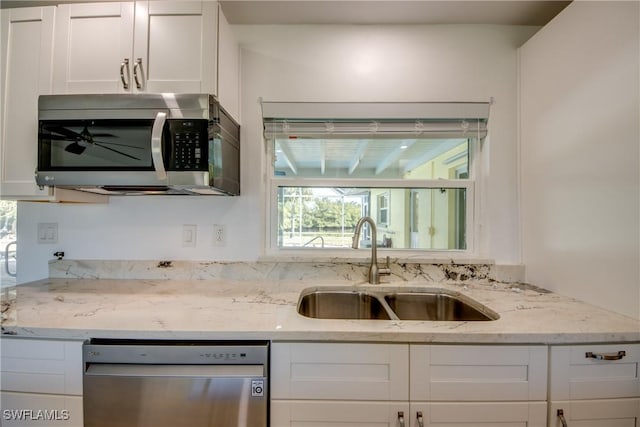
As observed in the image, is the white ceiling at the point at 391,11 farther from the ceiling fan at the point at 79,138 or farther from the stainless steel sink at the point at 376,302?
the stainless steel sink at the point at 376,302

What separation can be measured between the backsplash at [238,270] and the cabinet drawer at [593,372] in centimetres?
68

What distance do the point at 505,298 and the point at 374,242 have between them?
2.11 ft

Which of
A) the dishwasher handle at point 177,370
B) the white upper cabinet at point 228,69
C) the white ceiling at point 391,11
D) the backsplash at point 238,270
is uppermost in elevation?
the white ceiling at point 391,11

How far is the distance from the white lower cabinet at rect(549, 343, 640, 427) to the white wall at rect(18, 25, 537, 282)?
0.70 metres

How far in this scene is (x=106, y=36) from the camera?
4.11ft

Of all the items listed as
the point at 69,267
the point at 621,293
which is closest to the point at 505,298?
the point at 621,293

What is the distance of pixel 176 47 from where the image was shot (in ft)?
4.05

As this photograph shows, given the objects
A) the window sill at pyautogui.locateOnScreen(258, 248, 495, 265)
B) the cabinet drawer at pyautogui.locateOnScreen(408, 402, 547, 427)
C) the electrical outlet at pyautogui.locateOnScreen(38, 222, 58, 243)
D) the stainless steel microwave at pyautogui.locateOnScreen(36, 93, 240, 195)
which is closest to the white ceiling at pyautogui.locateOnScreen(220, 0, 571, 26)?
the stainless steel microwave at pyautogui.locateOnScreen(36, 93, 240, 195)

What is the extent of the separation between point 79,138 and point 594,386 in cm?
219

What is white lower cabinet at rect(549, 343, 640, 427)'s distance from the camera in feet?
3.07

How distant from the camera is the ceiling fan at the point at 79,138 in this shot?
1.20 m

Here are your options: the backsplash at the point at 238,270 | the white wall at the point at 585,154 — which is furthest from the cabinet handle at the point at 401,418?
the white wall at the point at 585,154

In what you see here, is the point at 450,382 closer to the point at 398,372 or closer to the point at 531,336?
the point at 398,372

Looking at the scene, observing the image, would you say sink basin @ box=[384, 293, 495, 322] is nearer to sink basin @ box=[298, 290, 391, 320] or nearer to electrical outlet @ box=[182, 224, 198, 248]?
sink basin @ box=[298, 290, 391, 320]
